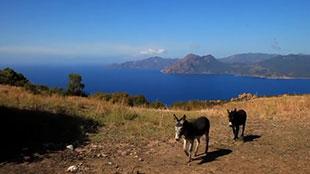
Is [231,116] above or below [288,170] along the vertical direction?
above

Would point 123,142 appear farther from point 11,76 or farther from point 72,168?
point 11,76

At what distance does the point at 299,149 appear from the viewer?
43.3 ft

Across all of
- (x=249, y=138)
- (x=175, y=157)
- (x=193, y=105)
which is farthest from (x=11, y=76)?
(x=175, y=157)

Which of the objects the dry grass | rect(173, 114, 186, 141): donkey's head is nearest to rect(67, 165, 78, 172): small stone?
rect(173, 114, 186, 141): donkey's head

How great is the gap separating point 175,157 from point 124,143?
2.32 meters

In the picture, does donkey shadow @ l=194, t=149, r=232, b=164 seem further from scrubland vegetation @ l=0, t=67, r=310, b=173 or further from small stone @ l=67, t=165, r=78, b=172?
small stone @ l=67, t=165, r=78, b=172

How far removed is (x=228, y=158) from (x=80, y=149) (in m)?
4.54

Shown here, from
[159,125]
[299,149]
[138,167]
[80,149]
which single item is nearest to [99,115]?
[159,125]

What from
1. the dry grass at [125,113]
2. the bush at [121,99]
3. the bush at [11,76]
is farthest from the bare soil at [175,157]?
the bush at [11,76]

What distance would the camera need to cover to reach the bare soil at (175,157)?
11.0 m

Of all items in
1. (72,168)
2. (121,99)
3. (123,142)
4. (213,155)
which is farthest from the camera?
(121,99)

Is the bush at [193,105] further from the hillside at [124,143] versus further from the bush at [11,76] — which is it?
the bush at [11,76]

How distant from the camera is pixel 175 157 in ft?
40.3

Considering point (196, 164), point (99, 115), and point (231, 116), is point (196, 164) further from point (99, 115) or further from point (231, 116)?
point (99, 115)
